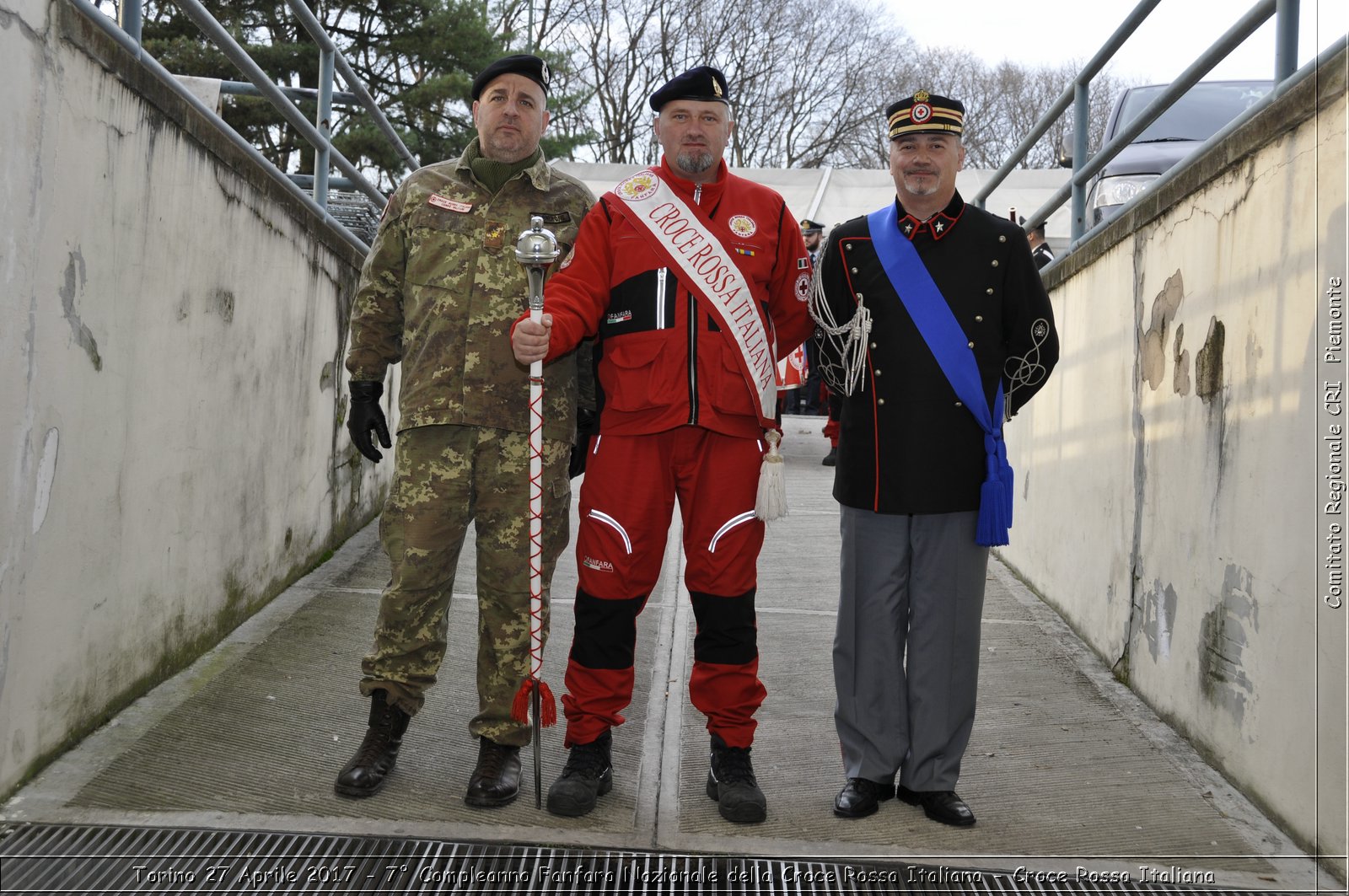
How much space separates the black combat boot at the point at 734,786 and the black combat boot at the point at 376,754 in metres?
0.93

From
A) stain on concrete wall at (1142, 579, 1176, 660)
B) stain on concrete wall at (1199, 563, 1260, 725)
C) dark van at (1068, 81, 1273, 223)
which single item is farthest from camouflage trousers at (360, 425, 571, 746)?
dark van at (1068, 81, 1273, 223)

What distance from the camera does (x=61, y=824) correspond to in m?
3.05

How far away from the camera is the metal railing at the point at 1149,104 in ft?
11.4

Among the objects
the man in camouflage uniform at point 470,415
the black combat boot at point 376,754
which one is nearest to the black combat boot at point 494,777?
the man in camouflage uniform at point 470,415

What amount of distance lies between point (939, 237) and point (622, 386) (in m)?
1.02

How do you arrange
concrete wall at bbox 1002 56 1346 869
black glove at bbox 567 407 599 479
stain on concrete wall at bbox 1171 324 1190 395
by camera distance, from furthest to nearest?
stain on concrete wall at bbox 1171 324 1190 395 → black glove at bbox 567 407 599 479 → concrete wall at bbox 1002 56 1346 869

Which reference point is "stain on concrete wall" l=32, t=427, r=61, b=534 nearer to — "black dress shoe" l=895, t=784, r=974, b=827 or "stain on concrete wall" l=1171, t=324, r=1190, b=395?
"black dress shoe" l=895, t=784, r=974, b=827

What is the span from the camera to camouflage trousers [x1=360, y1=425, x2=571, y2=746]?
11.6 ft

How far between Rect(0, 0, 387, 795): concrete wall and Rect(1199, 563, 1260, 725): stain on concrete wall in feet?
10.9

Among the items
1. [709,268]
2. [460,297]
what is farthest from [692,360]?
[460,297]

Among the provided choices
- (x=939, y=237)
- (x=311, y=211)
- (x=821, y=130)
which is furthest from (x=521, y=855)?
(x=821, y=130)

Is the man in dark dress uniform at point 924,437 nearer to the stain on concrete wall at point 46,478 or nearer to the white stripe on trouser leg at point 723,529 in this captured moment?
Answer: the white stripe on trouser leg at point 723,529

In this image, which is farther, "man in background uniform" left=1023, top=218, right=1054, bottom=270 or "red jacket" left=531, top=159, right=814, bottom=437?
"man in background uniform" left=1023, top=218, right=1054, bottom=270

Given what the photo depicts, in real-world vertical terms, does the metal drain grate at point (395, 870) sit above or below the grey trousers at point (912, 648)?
below
